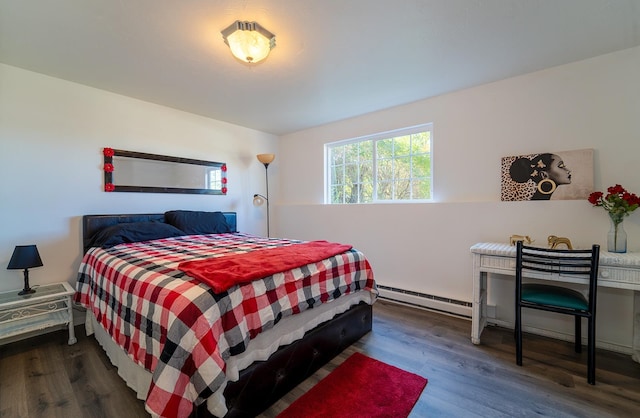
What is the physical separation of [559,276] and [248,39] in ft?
9.00

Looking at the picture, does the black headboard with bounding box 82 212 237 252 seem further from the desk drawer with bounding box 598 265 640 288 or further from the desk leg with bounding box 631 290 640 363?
the desk leg with bounding box 631 290 640 363

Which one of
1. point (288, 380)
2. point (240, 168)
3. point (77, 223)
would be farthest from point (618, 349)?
point (77, 223)

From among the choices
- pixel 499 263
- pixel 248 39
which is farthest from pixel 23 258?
pixel 499 263

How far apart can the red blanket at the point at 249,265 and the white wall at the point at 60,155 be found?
6.15 feet

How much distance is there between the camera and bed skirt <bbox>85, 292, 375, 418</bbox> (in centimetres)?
136

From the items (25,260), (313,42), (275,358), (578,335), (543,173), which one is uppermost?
(313,42)

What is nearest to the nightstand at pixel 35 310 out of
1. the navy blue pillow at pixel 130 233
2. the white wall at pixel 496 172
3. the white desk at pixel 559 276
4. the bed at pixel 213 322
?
the bed at pixel 213 322

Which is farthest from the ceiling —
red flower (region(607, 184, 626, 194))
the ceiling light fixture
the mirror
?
red flower (region(607, 184, 626, 194))

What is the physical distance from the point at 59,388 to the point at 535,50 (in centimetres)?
417

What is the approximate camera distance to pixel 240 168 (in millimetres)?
4180

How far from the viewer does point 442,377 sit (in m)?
1.83

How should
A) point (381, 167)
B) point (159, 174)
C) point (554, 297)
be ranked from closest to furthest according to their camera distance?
1. point (554, 297)
2. point (159, 174)
3. point (381, 167)

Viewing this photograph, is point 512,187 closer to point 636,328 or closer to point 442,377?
point 636,328

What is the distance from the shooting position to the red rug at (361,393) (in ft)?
4.99
